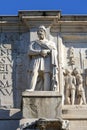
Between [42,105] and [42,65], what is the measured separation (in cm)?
132

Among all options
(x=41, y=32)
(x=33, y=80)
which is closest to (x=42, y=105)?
(x=33, y=80)

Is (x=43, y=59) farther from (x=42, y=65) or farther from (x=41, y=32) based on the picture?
(x=41, y=32)

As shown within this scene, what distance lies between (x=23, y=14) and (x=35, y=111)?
121 inches

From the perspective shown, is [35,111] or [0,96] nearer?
[35,111]

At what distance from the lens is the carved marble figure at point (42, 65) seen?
17750 mm

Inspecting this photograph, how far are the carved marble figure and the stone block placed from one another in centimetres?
45

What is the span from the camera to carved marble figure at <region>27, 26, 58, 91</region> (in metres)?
17.8

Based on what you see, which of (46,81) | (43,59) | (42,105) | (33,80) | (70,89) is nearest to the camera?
Answer: (42,105)

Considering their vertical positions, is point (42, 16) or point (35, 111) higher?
point (42, 16)

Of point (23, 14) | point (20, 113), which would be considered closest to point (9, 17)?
point (23, 14)

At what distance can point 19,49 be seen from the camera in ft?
61.1

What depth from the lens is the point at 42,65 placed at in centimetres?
1791

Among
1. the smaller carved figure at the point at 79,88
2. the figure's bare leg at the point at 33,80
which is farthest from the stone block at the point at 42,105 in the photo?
the smaller carved figure at the point at 79,88

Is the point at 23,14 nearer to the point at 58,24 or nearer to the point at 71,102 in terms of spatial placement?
the point at 58,24
